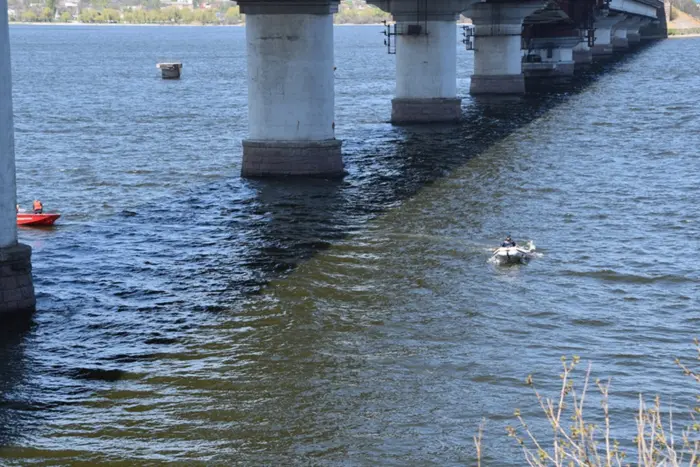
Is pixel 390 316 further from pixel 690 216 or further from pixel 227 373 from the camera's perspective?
pixel 690 216

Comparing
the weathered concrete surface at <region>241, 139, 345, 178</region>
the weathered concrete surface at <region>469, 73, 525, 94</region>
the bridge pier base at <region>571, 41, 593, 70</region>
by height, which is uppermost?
the bridge pier base at <region>571, 41, 593, 70</region>

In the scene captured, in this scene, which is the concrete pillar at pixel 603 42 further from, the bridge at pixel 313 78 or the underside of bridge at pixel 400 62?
the bridge at pixel 313 78

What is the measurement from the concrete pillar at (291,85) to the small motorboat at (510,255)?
1580 cm

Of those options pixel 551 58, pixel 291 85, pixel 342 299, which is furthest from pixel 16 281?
pixel 551 58

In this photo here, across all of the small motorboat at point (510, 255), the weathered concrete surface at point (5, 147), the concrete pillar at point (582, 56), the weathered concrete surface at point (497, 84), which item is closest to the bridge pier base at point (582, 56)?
the concrete pillar at point (582, 56)

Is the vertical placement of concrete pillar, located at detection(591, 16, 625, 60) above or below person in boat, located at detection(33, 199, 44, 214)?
above

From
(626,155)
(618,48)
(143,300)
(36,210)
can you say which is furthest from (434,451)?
(618,48)

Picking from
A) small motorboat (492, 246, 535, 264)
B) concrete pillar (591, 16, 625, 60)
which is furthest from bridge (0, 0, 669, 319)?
concrete pillar (591, 16, 625, 60)

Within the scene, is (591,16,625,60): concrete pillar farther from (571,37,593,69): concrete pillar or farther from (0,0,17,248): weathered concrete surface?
(0,0,17,248): weathered concrete surface

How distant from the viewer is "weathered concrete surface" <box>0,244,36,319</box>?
27.1 meters

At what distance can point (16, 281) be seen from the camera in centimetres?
2783

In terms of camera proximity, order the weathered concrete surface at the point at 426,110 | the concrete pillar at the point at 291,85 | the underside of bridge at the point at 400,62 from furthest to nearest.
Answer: the weathered concrete surface at the point at 426,110 < the underside of bridge at the point at 400,62 < the concrete pillar at the point at 291,85

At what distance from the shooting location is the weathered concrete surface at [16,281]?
89.0ft

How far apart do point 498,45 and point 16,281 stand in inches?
2582
